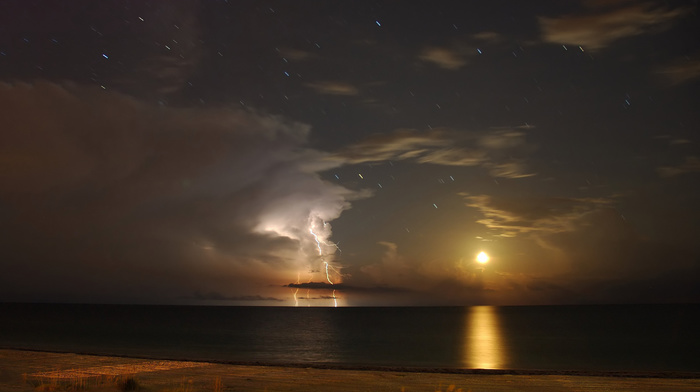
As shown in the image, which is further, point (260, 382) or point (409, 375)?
point (409, 375)

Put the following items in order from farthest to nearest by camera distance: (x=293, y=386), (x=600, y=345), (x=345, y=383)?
(x=600, y=345) → (x=345, y=383) → (x=293, y=386)

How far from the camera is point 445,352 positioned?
210ft

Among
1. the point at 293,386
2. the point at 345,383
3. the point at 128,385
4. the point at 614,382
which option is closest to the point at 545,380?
the point at 614,382

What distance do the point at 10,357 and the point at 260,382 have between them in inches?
882

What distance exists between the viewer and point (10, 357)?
35.8m

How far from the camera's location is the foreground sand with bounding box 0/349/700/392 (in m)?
23.4

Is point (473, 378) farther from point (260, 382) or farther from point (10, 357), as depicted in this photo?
point (10, 357)

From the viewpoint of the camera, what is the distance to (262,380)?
2595 cm

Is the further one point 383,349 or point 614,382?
point 383,349

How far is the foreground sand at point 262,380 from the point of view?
2338cm

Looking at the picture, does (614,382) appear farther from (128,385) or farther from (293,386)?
(128,385)

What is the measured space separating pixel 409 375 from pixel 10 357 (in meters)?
28.0

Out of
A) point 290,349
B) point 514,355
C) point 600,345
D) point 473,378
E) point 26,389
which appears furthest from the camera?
point 600,345

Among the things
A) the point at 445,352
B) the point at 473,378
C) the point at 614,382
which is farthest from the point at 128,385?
the point at 445,352
